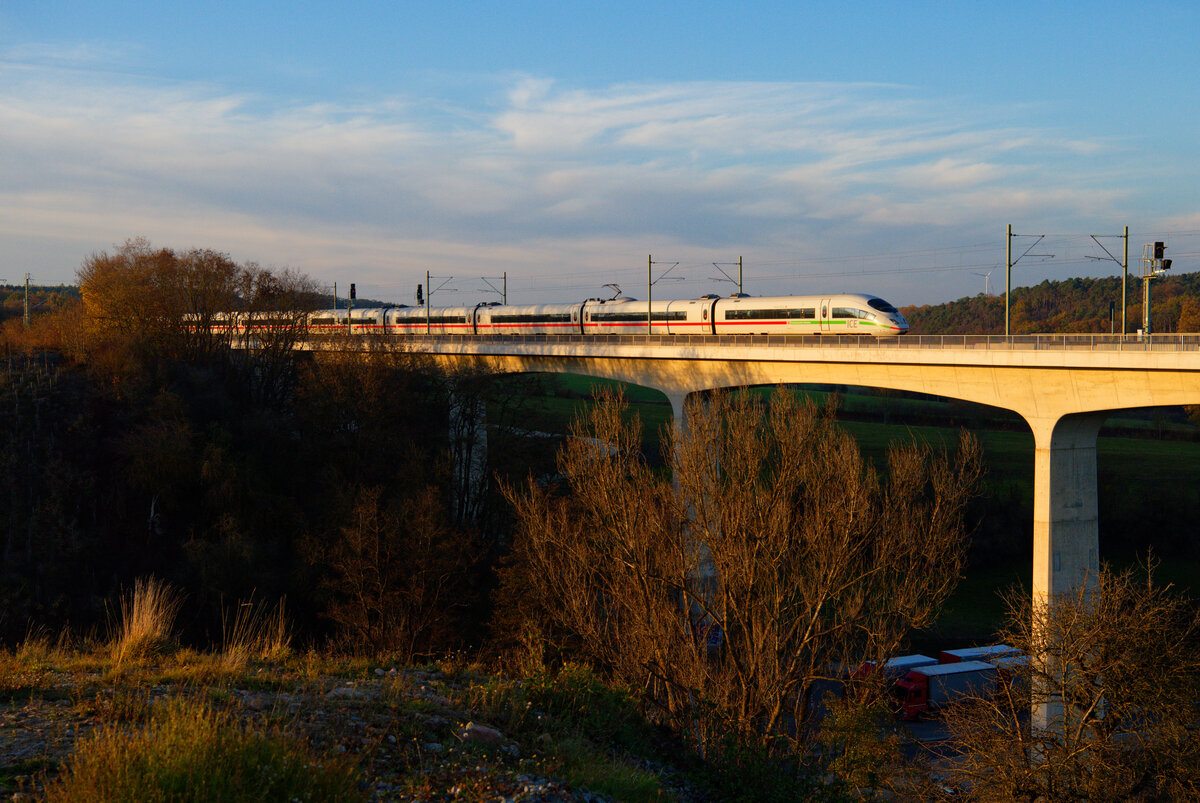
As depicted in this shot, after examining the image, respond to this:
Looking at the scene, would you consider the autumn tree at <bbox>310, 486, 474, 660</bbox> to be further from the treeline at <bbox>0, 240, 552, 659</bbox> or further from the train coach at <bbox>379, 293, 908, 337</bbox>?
the train coach at <bbox>379, 293, 908, 337</bbox>

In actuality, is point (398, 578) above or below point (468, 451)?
below

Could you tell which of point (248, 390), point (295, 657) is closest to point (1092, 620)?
point (295, 657)

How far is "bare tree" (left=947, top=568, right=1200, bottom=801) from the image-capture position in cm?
1725

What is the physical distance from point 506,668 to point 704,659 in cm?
685

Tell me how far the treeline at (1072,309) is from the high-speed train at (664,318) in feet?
69.0

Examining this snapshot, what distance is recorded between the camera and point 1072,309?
8462 cm

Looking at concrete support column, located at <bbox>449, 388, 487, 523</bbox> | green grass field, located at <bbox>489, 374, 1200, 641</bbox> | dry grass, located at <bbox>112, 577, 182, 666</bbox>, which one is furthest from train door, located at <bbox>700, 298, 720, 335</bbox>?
dry grass, located at <bbox>112, 577, 182, 666</bbox>

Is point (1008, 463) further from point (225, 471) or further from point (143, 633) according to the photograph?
point (143, 633)

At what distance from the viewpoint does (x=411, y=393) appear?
44.4 metres

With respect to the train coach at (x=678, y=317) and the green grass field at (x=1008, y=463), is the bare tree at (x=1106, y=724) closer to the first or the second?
the green grass field at (x=1008, y=463)

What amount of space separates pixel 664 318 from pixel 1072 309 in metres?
56.7

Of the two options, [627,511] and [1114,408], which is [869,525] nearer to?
[627,511]

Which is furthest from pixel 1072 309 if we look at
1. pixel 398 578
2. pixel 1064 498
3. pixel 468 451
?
pixel 398 578

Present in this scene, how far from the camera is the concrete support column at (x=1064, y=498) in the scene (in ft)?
95.4
